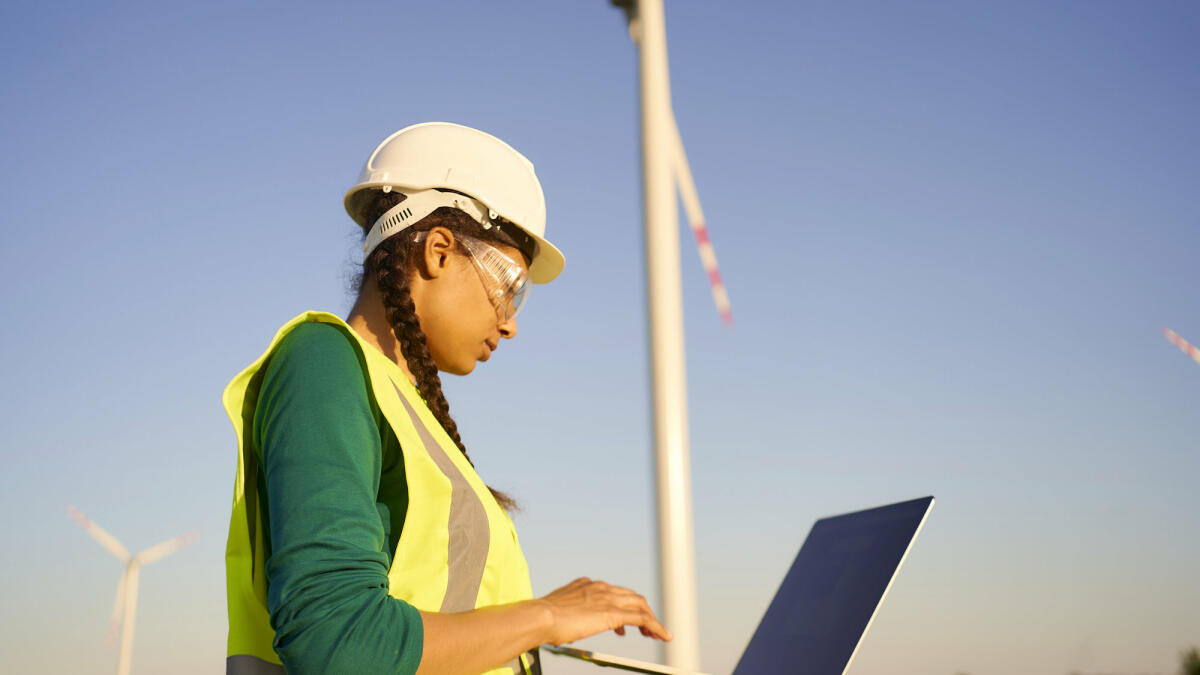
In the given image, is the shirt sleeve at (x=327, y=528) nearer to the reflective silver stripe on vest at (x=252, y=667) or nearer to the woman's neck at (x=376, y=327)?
the reflective silver stripe on vest at (x=252, y=667)

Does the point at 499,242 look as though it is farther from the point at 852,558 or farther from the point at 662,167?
the point at 662,167

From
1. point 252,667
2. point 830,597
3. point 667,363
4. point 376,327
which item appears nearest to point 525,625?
point 252,667

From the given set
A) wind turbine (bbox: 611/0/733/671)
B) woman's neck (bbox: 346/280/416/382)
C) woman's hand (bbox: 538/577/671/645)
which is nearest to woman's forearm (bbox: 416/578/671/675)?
woman's hand (bbox: 538/577/671/645)

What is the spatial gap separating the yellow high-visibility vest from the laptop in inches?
13.8

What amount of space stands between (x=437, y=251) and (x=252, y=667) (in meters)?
1.31

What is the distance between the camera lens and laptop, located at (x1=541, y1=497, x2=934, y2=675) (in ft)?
9.79

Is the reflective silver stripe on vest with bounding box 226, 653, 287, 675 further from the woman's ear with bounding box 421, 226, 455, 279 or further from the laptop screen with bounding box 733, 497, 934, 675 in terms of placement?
the laptop screen with bounding box 733, 497, 934, 675

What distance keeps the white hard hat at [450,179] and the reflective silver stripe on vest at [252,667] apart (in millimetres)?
1314

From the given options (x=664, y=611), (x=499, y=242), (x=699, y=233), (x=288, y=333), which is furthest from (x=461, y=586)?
(x=699, y=233)

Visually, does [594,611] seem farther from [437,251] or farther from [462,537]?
[437,251]

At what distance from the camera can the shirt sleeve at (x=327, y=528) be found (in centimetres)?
222

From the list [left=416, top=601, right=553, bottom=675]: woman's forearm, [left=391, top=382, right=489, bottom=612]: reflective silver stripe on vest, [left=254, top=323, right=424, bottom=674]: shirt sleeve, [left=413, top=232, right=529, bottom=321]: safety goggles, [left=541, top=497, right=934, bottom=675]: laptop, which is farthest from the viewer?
[left=413, top=232, right=529, bottom=321]: safety goggles

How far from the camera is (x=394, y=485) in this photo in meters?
2.66

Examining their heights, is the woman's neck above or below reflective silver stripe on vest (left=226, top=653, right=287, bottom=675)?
above
